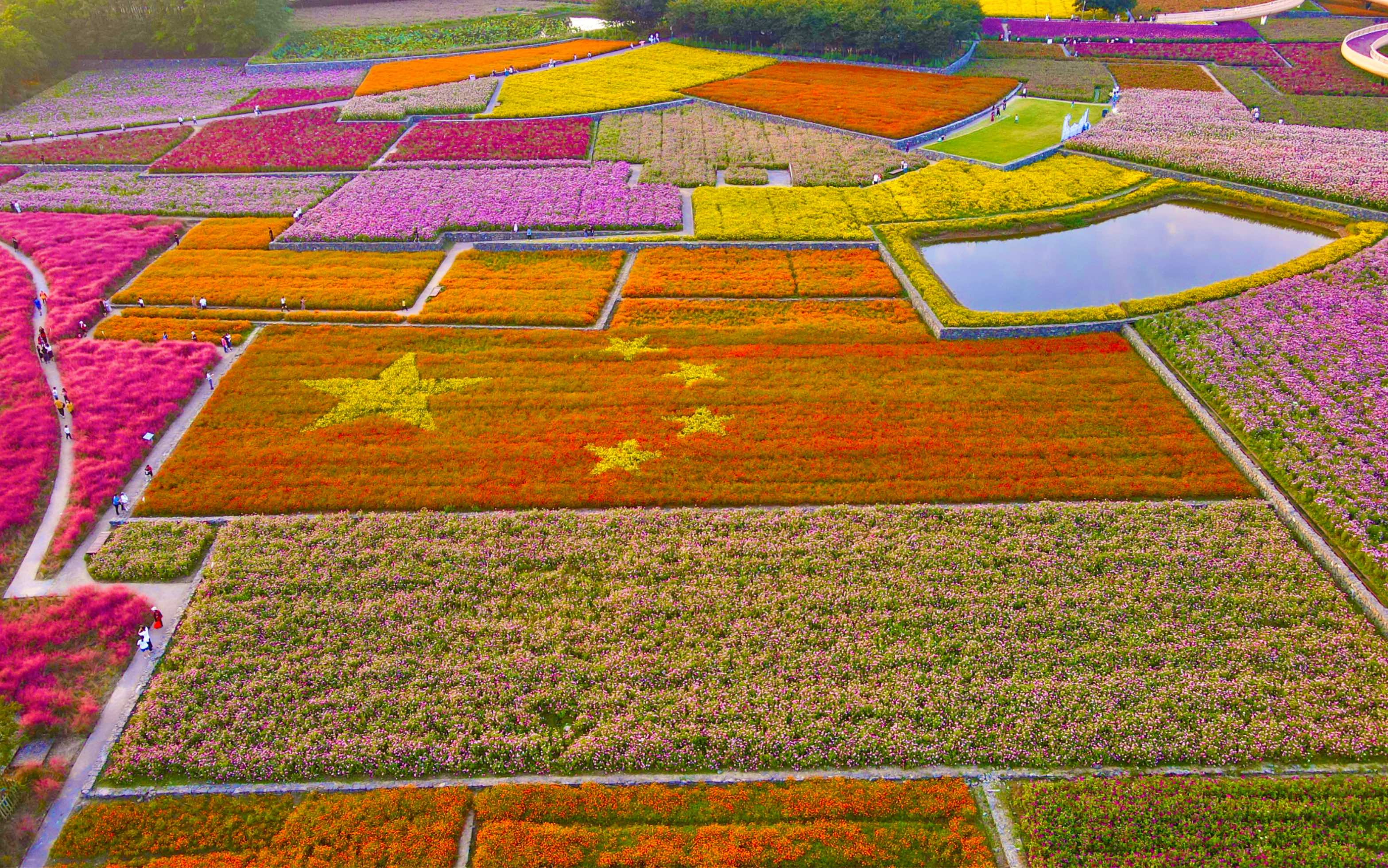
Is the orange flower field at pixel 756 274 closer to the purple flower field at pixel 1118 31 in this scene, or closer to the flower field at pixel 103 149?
the flower field at pixel 103 149

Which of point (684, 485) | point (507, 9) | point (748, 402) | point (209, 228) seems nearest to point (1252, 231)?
point (748, 402)

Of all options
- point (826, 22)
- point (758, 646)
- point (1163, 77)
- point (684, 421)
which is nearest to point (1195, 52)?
point (1163, 77)

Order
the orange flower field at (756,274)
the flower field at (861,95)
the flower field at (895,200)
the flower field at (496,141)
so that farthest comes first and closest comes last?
the flower field at (861,95) < the flower field at (496,141) < the flower field at (895,200) < the orange flower field at (756,274)

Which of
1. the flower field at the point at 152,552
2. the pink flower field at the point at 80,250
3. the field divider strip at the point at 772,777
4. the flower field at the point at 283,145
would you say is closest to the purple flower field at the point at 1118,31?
the flower field at the point at 283,145

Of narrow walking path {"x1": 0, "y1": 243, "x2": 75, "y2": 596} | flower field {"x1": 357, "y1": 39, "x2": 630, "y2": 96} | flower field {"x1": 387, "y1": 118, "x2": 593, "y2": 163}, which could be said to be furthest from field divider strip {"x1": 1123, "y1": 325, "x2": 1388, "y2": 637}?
flower field {"x1": 357, "y1": 39, "x2": 630, "y2": 96}

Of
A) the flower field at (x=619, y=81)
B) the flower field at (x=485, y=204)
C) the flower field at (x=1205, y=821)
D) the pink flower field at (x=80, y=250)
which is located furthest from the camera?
the flower field at (x=619, y=81)

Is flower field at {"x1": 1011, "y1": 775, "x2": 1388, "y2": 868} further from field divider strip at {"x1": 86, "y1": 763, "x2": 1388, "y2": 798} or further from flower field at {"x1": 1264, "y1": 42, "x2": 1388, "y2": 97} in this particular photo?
flower field at {"x1": 1264, "y1": 42, "x2": 1388, "y2": 97}
